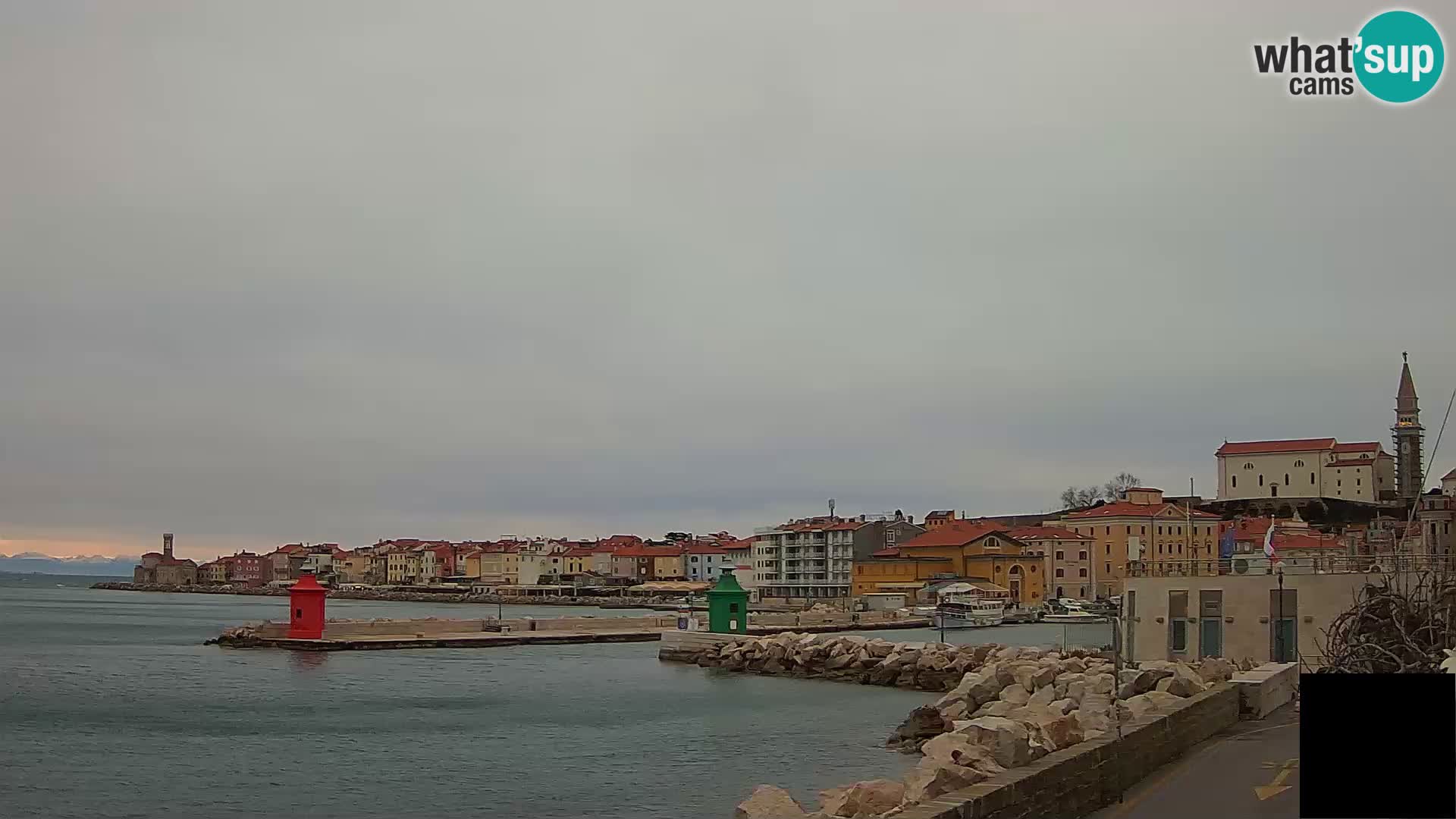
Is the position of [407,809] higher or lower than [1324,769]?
lower

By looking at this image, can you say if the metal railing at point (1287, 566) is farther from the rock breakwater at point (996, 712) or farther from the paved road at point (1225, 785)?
the paved road at point (1225, 785)

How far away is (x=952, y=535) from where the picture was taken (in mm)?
108062

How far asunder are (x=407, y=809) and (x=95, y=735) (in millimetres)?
13281

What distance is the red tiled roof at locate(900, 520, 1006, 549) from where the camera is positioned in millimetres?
106875

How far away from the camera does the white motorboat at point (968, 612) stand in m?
78.3

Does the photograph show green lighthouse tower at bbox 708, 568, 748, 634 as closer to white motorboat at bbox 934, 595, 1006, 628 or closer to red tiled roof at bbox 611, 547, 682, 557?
white motorboat at bbox 934, 595, 1006, 628

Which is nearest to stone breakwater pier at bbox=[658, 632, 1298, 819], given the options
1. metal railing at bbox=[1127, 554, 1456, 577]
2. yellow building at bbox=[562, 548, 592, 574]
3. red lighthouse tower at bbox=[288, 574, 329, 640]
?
metal railing at bbox=[1127, 554, 1456, 577]

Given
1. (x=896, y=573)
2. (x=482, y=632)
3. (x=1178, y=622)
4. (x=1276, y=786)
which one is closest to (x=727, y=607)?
(x=482, y=632)

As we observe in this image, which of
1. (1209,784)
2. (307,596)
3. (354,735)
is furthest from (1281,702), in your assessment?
(307,596)

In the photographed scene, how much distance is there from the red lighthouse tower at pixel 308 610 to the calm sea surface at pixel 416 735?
4.70ft

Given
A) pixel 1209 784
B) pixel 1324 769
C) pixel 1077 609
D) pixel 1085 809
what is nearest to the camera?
pixel 1324 769

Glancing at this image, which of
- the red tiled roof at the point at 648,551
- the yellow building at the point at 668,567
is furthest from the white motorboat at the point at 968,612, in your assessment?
the red tiled roof at the point at 648,551

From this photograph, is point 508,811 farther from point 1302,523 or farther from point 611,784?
point 1302,523

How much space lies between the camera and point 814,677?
4756 cm
